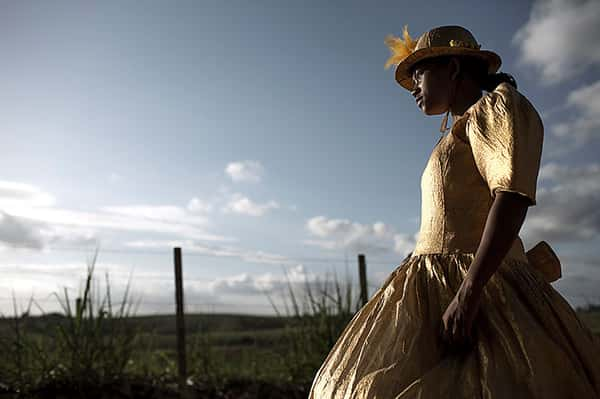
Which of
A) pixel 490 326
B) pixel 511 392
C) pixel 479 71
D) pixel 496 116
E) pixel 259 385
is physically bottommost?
pixel 259 385

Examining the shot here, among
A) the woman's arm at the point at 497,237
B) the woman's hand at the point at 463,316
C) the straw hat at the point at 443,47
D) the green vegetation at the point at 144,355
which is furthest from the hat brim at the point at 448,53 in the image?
the green vegetation at the point at 144,355

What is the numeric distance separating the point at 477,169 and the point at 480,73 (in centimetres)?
36

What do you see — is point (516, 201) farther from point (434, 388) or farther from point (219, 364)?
point (219, 364)

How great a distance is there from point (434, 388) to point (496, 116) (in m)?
0.70

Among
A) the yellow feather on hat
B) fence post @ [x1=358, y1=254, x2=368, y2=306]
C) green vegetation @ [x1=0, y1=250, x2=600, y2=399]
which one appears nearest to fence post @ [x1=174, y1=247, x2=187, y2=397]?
green vegetation @ [x1=0, y1=250, x2=600, y2=399]

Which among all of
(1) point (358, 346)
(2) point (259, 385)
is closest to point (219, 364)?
(2) point (259, 385)

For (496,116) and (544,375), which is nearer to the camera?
(544,375)

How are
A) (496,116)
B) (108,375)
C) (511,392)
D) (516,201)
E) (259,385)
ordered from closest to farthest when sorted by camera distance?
(511,392) < (516,201) < (496,116) < (108,375) < (259,385)

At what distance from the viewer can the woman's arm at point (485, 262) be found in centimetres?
159

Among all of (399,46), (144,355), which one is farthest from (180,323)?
(399,46)

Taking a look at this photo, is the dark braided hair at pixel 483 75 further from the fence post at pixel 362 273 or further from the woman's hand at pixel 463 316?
the fence post at pixel 362 273

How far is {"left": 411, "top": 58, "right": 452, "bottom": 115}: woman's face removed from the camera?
197 centimetres

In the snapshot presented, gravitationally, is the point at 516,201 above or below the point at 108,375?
above

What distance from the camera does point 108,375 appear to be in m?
5.00
